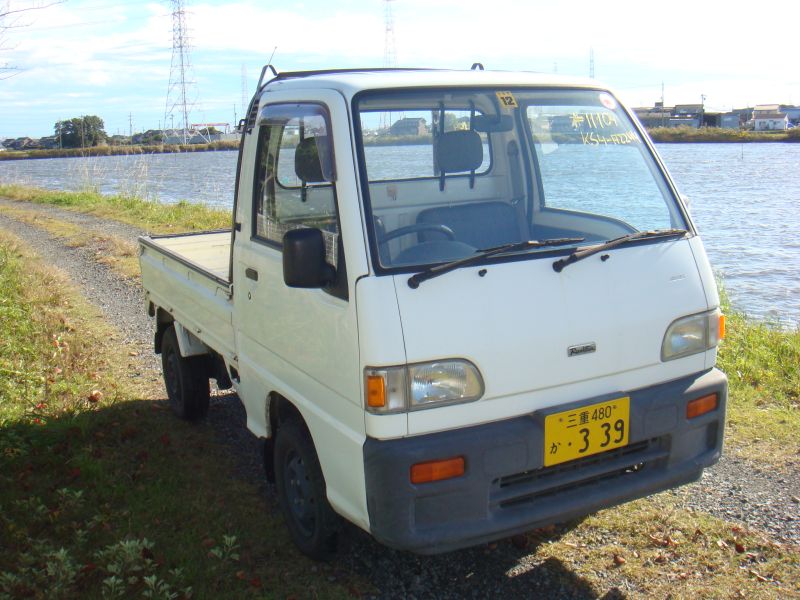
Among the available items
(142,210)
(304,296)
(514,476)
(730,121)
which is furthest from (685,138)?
(514,476)

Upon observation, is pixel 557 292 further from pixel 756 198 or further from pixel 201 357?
pixel 756 198

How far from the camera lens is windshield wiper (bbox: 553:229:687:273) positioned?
317cm

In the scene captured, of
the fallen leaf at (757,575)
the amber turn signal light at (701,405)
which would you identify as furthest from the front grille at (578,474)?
the fallen leaf at (757,575)

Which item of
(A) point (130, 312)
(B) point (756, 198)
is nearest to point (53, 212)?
(A) point (130, 312)

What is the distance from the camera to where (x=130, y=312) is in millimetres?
8883

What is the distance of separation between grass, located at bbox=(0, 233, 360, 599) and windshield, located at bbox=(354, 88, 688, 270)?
1.74 m

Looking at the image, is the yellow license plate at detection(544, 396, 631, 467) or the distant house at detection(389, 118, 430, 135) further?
the distant house at detection(389, 118, 430, 135)

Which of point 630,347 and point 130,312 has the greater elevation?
point 630,347

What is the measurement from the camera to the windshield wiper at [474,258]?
2.93 meters

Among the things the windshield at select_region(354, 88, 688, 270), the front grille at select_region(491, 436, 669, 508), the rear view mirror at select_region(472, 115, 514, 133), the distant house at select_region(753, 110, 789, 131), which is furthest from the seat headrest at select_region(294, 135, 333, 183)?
the distant house at select_region(753, 110, 789, 131)

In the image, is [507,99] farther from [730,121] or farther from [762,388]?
[730,121]

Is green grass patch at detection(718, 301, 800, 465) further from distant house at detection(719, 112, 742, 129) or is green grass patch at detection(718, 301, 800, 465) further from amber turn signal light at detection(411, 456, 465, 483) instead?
distant house at detection(719, 112, 742, 129)

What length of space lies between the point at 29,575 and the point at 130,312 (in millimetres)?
5538

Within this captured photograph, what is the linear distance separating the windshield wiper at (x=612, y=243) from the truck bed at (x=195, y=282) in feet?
6.42
